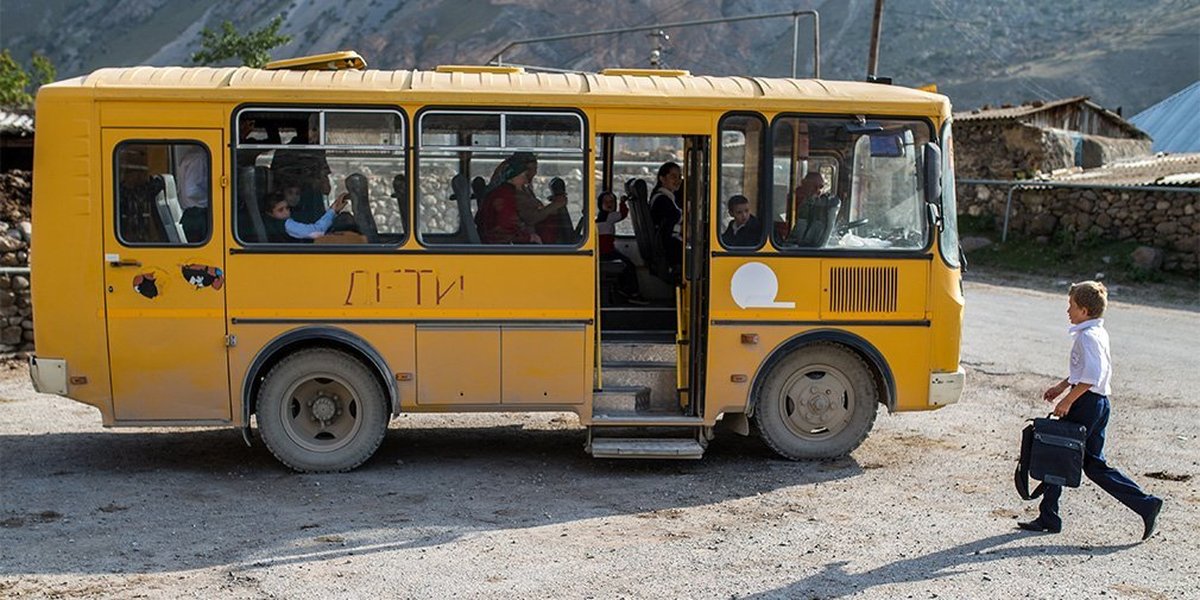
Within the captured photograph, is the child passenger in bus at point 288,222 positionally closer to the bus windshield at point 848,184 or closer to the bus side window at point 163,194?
the bus side window at point 163,194

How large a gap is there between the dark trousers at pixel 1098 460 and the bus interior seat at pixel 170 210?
19.7 ft

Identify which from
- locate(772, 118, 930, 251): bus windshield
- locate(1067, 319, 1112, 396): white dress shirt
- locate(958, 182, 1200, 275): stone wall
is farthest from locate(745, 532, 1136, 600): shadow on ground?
locate(958, 182, 1200, 275): stone wall

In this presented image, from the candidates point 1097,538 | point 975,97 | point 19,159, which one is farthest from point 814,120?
point 975,97

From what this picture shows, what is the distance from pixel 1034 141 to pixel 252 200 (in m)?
25.5

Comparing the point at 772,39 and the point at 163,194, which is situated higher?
the point at 772,39

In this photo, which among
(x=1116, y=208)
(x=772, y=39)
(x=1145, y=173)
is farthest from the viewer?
(x=772, y=39)

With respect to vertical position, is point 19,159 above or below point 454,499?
above

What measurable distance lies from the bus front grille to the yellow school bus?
15mm

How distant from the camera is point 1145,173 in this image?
90.3 feet

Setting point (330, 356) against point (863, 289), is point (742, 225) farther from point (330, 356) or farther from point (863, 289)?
point (330, 356)

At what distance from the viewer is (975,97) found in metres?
55.1

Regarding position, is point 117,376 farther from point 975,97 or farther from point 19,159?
point 975,97

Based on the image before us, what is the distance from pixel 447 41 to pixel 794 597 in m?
69.2

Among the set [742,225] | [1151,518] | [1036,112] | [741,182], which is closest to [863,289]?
[742,225]
